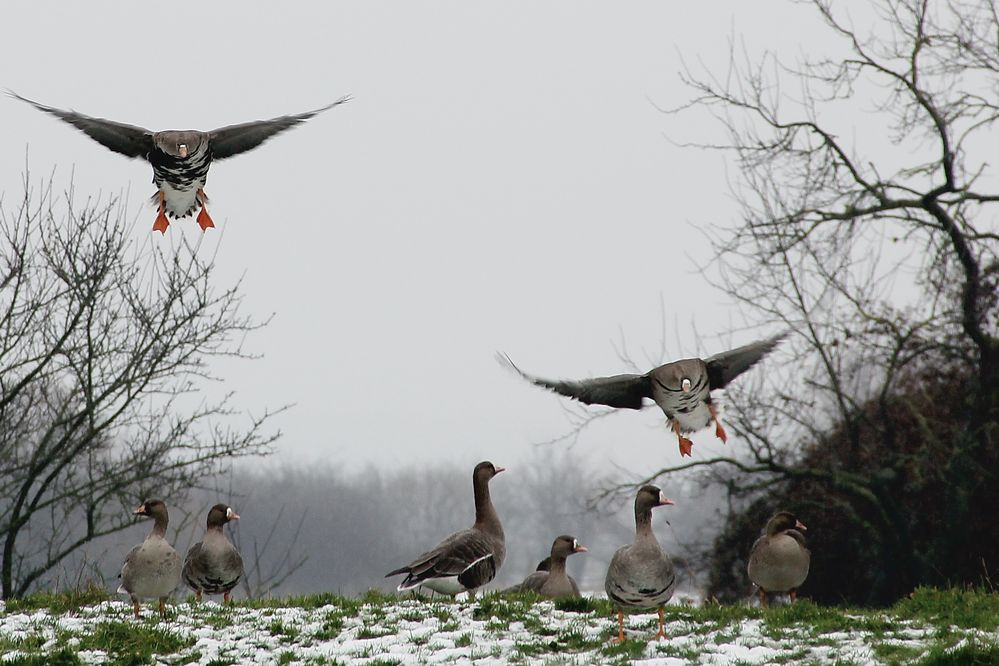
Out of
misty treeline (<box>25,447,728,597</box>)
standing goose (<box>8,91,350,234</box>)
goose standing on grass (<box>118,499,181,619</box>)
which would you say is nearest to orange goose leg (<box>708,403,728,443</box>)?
standing goose (<box>8,91,350,234</box>)

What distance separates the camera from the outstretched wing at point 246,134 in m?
11.5

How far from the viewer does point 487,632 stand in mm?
11008

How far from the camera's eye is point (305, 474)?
89.9 metres

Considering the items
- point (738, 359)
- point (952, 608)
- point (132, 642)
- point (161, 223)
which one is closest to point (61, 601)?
point (132, 642)

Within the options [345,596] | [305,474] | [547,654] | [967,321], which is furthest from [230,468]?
[305,474]

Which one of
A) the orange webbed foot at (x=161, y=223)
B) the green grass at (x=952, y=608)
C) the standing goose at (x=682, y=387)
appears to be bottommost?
the green grass at (x=952, y=608)

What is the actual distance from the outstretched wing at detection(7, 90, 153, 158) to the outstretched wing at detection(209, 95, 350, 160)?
0.76 meters

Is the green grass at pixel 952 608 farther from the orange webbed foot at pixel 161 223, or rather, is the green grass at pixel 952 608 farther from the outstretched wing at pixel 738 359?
the orange webbed foot at pixel 161 223

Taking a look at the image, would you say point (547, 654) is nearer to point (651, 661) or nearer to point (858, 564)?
point (651, 661)

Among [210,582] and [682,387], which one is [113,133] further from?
[682,387]

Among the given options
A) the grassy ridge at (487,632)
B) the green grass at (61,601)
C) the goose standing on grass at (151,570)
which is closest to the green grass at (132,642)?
Result: the grassy ridge at (487,632)

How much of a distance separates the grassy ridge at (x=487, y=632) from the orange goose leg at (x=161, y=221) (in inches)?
171

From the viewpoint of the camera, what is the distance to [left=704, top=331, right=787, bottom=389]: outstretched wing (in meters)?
11.3

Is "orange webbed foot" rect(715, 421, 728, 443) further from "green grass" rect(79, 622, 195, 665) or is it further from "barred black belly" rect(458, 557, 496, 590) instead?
"green grass" rect(79, 622, 195, 665)
